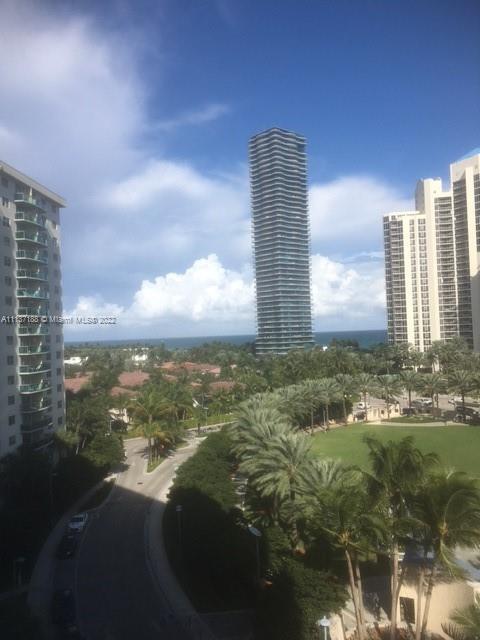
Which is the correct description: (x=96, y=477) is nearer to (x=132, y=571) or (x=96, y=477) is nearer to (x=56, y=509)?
(x=56, y=509)

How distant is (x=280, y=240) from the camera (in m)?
Result: 187

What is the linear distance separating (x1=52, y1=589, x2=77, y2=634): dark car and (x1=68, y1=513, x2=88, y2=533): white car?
345 inches

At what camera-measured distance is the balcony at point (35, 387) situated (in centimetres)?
4716

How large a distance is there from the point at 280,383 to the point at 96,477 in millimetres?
41496

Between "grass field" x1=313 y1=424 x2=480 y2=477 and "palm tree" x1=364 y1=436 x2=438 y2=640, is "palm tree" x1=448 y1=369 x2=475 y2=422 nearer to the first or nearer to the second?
"grass field" x1=313 y1=424 x2=480 y2=477

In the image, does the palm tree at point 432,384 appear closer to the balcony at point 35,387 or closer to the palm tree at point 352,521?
the balcony at point 35,387

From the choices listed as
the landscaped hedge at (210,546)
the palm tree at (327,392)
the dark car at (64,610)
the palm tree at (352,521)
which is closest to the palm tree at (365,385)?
the palm tree at (327,392)

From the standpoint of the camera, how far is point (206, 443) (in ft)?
153

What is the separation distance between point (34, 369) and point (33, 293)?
806 cm

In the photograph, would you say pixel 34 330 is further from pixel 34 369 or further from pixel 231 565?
pixel 231 565

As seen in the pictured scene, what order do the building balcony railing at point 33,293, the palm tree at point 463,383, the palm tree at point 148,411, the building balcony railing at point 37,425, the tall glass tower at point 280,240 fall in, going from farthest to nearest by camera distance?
the tall glass tower at point 280,240, the palm tree at point 463,383, the palm tree at point 148,411, the building balcony railing at point 33,293, the building balcony railing at point 37,425

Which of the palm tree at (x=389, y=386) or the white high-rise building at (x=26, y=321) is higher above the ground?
the white high-rise building at (x=26, y=321)

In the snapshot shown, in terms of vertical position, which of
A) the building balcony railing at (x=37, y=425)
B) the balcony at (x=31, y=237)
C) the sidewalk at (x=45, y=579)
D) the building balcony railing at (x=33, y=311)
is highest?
the balcony at (x=31, y=237)

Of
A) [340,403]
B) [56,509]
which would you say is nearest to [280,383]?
[340,403]
